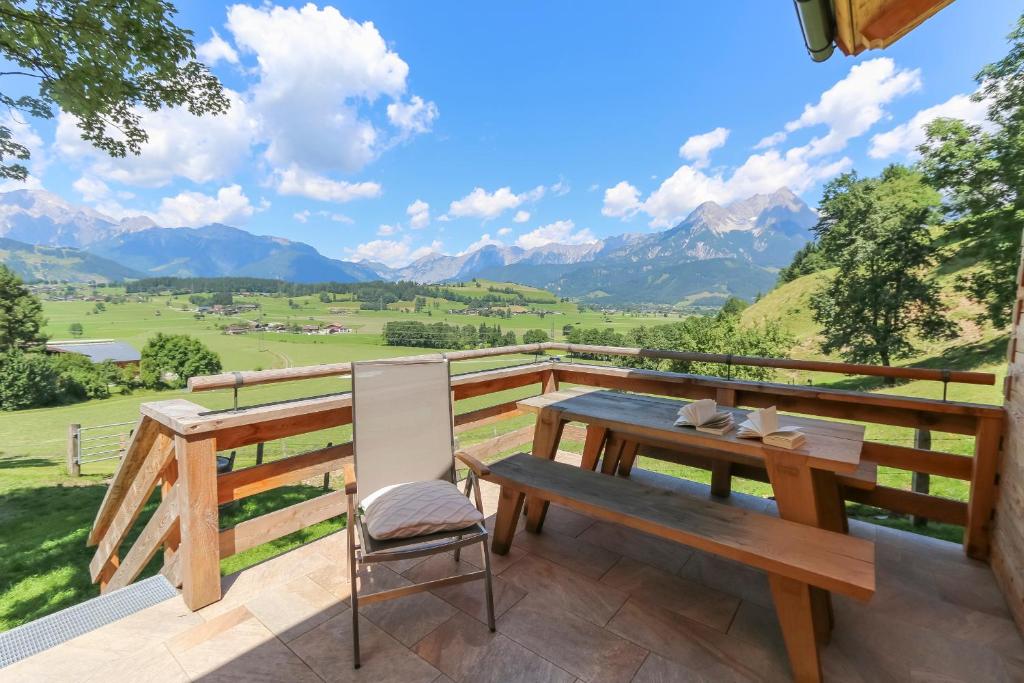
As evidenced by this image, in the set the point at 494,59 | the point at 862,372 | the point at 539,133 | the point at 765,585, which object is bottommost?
the point at 765,585

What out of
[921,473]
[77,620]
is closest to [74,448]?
[77,620]

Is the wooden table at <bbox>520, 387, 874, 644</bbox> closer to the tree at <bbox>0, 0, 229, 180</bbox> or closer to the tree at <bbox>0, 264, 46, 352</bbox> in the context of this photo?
the tree at <bbox>0, 0, 229, 180</bbox>

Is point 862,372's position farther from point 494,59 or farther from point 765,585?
point 494,59

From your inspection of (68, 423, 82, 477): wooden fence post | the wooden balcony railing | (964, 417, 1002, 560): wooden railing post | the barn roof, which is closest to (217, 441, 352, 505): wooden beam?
the wooden balcony railing

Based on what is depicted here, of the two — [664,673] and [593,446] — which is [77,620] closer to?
[664,673]

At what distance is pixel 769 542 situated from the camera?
5.28 feet

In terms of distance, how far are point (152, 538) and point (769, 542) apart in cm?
316

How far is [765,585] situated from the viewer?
2201 mm

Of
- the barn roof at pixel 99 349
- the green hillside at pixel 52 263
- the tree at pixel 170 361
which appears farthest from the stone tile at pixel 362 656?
the green hillside at pixel 52 263

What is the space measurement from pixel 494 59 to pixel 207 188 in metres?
73.2

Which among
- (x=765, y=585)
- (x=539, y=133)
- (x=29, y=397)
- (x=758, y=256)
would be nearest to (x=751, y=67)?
(x=765, y=585)

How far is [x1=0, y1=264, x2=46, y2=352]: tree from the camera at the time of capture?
2781 cm

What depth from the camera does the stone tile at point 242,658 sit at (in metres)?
1.60

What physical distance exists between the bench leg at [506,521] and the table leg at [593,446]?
30.9 inches
